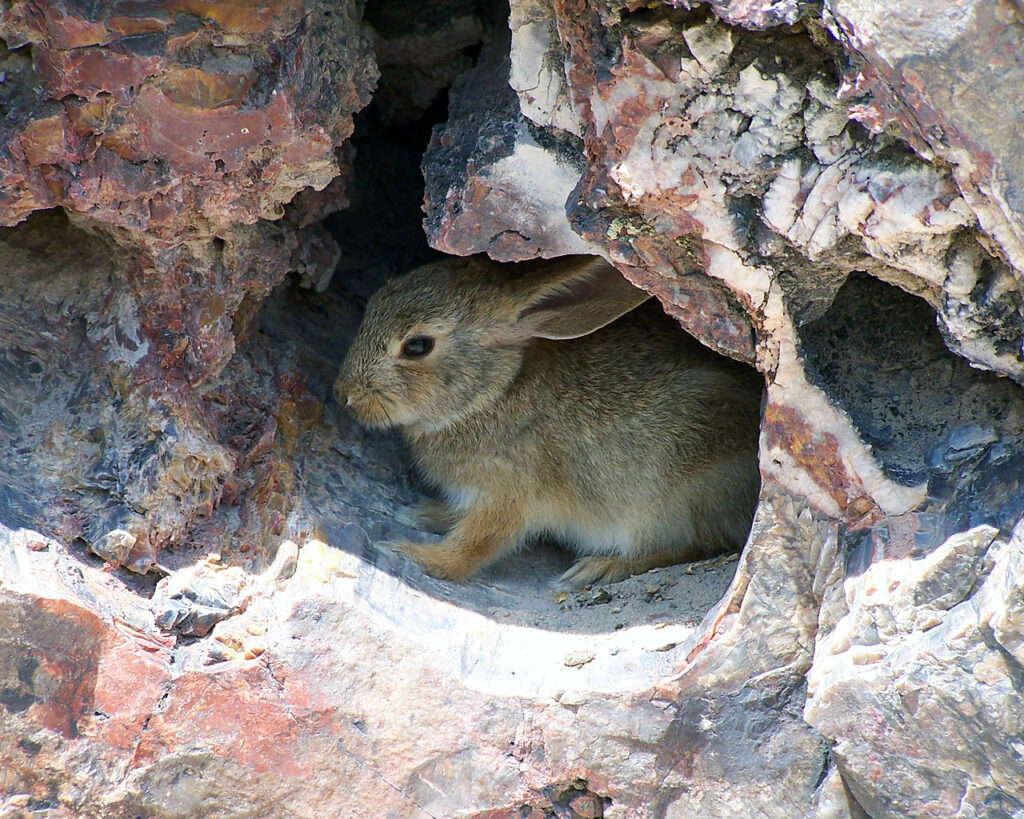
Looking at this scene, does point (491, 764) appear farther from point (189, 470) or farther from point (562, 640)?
point (189, 470)

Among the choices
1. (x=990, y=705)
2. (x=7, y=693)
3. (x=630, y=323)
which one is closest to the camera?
(x=990, y=705)

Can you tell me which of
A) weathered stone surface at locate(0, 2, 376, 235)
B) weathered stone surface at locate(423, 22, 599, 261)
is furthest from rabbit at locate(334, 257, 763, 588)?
weathered stone surface at locate(0, 2, 376, 235)

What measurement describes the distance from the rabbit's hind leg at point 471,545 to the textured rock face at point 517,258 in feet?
0.45

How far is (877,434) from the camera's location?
7.85ft

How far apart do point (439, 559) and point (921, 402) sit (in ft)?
5.77

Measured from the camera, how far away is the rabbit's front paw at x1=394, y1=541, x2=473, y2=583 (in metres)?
3.30

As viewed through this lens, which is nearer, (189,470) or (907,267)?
(907,267)

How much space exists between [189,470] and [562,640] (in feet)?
4.25

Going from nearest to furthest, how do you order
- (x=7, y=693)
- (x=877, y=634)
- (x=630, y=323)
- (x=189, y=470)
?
(x=877, y=634) < (x=7, y=693) < (x=189, y=470) < (x=630, y=323)

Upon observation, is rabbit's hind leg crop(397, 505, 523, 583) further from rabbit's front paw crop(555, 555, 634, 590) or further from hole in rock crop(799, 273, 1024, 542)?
hole in rock crop(799, 273, 1024, 542)

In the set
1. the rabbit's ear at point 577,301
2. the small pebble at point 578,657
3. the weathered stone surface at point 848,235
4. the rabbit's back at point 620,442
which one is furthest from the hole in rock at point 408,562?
the rabbit's ear at point 577,301

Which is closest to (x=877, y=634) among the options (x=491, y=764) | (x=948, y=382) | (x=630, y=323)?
(x=948, y=382)

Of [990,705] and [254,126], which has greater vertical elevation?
[254,126]

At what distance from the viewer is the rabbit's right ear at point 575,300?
128 inches
